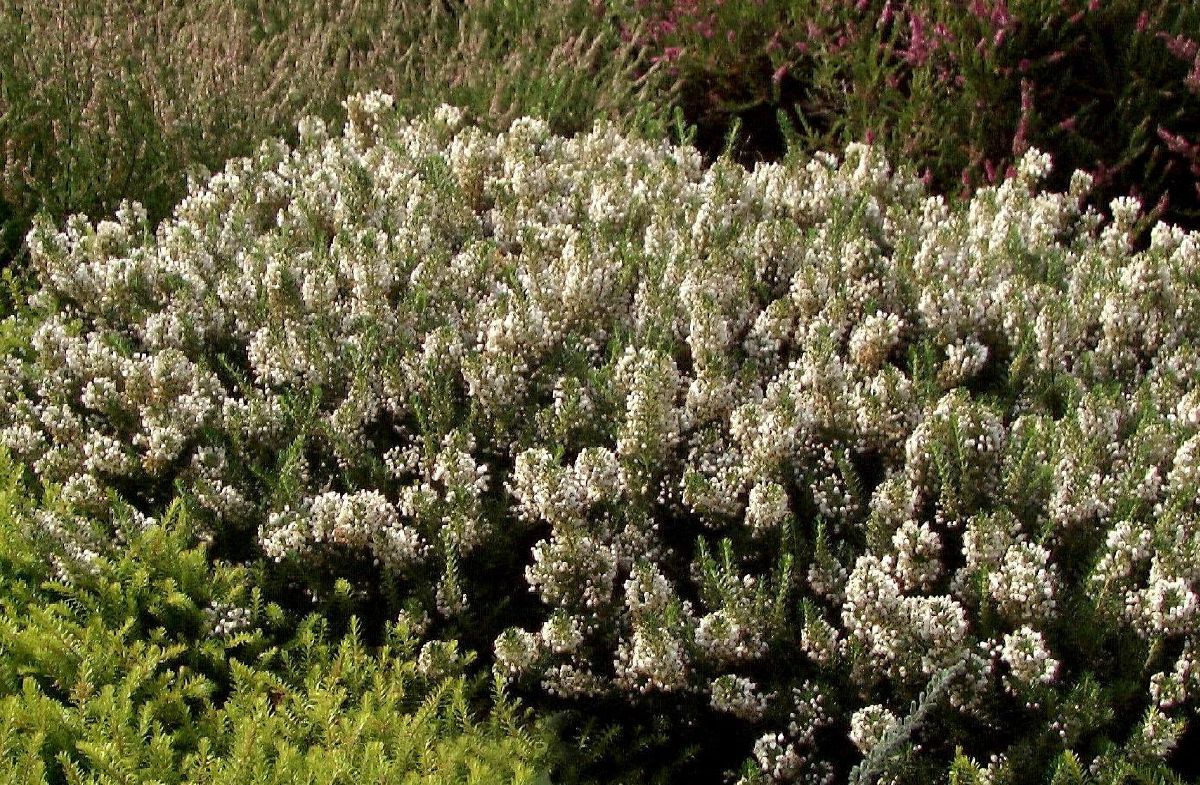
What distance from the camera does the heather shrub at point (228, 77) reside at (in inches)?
150

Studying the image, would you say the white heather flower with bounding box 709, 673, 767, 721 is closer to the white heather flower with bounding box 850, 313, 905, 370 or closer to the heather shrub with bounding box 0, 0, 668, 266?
the white heather flower with bounding box 850, 313, 905, 370

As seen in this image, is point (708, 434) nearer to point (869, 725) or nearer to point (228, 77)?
point (869, 725)

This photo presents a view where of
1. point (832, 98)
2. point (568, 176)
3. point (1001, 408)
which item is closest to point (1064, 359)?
point (1001, 408)

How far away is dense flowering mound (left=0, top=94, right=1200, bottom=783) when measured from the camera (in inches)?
83.4

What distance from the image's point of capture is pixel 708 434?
2.45 metres

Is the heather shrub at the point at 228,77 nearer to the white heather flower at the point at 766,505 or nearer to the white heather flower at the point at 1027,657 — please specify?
the white heather flower at the point at 766,505

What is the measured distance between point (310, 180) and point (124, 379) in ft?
2.70

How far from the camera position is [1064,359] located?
268 cm

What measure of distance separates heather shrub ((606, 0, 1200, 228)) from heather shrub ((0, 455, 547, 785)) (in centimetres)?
224

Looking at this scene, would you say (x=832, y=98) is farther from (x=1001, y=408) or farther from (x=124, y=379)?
(x=124, y=379)

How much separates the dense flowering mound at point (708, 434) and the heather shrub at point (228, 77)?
63 centimetres

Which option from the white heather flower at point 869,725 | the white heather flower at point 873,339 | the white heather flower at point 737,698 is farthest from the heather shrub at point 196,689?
the white heather flower at point 873,339

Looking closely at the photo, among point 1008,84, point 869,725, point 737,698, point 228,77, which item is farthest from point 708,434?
point 228,77

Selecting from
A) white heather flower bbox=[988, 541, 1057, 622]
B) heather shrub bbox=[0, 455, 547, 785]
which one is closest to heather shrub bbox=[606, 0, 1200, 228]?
white heather flower bbox=[988, 541, 1057, 622]
